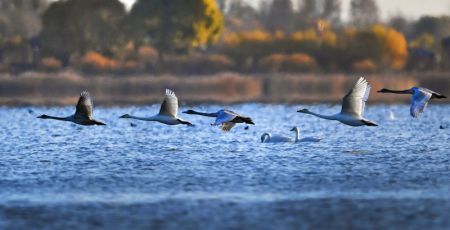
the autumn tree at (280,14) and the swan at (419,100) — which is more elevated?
the autumn tree at (280,14)

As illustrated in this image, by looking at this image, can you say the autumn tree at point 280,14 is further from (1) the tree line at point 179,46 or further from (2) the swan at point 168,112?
(2) the swan at point 168,112

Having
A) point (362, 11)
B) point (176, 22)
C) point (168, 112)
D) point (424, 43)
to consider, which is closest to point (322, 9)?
point (362, 11)

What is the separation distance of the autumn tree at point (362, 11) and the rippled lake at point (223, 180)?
5203 inches

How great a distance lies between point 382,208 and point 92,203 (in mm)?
5156

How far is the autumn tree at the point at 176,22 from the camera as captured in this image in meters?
91.7

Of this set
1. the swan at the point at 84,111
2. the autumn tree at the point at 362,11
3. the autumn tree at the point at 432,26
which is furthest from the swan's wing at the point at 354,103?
the autumn tree at the point at 362,11

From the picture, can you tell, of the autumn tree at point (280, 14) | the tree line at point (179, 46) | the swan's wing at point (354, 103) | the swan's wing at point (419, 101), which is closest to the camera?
the swan's wing at point (419, 101)

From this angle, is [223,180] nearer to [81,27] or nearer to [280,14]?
[81,27]

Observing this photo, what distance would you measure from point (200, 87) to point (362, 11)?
100.0 metres

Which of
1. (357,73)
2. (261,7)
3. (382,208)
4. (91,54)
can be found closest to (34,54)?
(91,54)

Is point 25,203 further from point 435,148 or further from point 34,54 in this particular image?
point 34,54

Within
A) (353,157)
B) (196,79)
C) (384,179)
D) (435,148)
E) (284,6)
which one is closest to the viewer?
(384,179)

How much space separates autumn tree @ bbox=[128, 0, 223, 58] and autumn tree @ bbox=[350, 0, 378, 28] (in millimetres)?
76363

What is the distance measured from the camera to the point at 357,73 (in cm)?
8838
